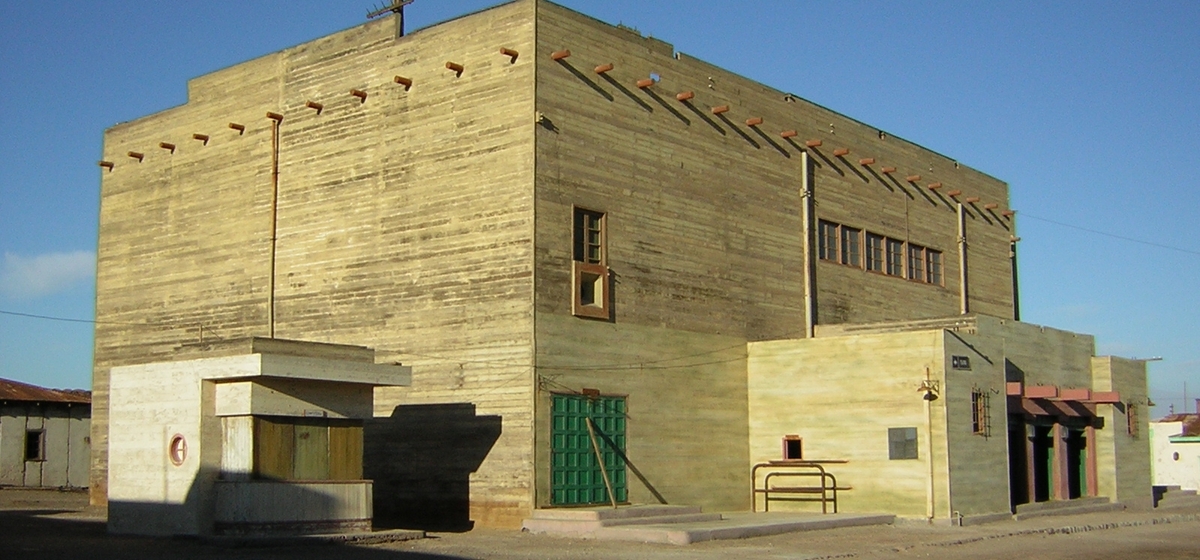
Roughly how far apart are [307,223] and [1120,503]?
73.6 ft

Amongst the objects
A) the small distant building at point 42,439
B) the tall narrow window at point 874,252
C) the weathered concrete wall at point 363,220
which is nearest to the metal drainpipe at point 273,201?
the weathered concrete wall at point 363,220

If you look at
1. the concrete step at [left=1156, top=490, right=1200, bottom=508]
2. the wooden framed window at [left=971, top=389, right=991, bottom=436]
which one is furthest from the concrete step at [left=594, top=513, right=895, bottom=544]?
the concrete step at [left=1156, top=490, right=1200, bottom=508]

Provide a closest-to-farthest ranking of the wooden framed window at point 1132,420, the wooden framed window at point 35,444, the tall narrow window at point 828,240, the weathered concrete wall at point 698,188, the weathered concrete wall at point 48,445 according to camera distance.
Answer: the weathered concrete wall at point 698,188, the tall narrow window at point 828,240, the wooden framed window at point 1132,420, the weathered concrete wall at point 48,445, the wooden framed window at point 35,444

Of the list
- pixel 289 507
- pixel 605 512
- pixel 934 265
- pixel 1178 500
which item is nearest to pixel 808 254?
pixel 934 265

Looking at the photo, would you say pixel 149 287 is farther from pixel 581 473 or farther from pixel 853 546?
pixel 853 546

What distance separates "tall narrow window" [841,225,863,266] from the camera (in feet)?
113

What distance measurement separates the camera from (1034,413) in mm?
31141

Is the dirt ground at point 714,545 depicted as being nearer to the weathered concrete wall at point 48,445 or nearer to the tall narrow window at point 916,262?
the tall narrow window at point 916,262

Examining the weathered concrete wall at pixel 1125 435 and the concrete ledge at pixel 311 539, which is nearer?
the concrete ledge at pixel 311 539

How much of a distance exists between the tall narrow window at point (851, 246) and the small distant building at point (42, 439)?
84.7 ft

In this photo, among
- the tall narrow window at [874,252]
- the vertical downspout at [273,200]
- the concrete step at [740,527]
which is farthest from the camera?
the tall narrow window at [874,252]

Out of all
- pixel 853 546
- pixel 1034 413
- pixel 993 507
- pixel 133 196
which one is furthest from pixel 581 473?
pixel 133 196

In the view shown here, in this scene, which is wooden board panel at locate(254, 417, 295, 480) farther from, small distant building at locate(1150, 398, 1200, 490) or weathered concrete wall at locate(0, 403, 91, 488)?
small distant building at locate(1150, 398, 1200, 490)

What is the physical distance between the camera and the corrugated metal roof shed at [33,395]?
42.2 meters
